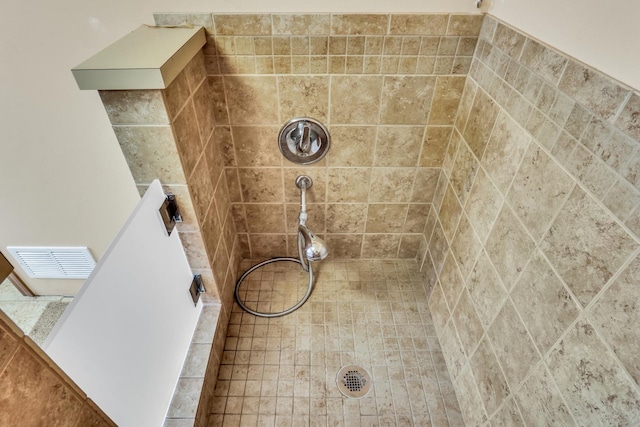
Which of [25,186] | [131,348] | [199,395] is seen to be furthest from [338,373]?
[25,186]

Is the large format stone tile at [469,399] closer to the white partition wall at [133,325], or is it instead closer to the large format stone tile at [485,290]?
the large format stone tile at [485,290]

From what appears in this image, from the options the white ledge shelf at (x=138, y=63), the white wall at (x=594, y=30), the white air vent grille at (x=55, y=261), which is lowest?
the white air vent grille at (x=55, y=261)

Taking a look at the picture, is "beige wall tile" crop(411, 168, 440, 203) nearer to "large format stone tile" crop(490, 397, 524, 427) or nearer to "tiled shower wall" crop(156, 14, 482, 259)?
"tiled shower wall" crop(156, 14, 482, 259)

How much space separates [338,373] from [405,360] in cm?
29

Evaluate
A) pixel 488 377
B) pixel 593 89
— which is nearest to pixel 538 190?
pixel 593 89

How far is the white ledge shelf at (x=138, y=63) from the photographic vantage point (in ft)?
2.88

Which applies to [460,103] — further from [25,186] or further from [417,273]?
[25,186]

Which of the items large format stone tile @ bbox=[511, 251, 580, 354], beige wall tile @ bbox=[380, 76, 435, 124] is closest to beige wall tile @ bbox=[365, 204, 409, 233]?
beige wall tile @ bbox=[380, 76, 435, 124]

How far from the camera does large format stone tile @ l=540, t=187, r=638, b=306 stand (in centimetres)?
69

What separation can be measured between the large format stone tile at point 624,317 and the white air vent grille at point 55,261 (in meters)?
1.93

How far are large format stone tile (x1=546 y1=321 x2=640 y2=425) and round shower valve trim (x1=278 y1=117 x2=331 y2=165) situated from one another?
3.37ft

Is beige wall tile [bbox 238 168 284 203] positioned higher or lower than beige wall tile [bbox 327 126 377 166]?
lower

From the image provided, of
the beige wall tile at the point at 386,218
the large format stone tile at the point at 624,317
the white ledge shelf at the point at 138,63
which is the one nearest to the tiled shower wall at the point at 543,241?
the large format stone tile at the point at 624,317

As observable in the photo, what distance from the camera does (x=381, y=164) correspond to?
1.56m
